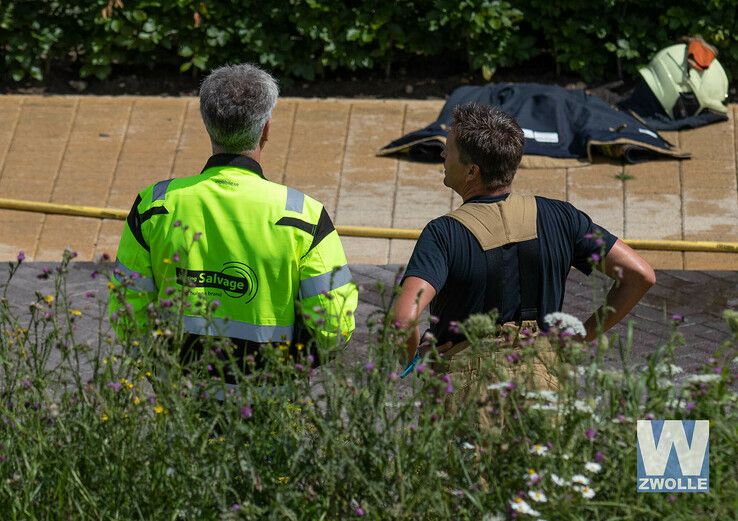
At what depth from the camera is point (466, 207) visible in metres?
4.12

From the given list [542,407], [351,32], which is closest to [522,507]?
[542,407]

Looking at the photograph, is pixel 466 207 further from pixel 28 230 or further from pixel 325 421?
pixel 28 230

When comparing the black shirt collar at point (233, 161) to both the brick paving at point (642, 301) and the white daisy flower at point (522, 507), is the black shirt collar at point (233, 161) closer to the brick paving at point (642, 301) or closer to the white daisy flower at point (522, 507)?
the white daisy flower at point (522, 507)

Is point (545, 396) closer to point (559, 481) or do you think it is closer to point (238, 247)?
point (559, 481)

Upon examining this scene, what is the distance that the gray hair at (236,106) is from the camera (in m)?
3.98

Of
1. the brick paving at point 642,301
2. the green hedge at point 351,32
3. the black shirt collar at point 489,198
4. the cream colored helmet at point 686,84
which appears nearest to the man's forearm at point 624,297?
the black shirt collar at point 489,198

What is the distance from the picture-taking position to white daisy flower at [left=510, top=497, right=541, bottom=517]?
3010 millimetres

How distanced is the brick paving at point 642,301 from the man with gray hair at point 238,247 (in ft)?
9.38

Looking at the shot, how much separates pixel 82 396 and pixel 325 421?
702 millimetres

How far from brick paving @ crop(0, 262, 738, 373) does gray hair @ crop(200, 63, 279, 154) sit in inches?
115

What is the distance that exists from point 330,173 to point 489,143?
4.91m

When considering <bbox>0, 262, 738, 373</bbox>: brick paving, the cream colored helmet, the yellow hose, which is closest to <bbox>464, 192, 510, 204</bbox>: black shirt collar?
<bbox>0, 262, 738, 373</bbox>: brick paving

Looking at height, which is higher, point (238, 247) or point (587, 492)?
point (238, 247)

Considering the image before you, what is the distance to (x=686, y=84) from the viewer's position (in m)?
9.45
